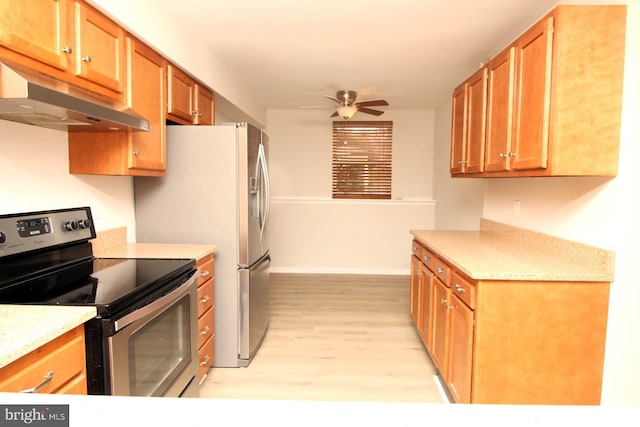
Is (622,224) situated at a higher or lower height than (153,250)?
higher

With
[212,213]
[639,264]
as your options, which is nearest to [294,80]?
[212,213]

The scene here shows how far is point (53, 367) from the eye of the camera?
3.72 ft

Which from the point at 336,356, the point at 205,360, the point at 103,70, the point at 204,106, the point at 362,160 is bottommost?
the point at 336,356

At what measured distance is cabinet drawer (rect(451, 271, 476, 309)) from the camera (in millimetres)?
1882

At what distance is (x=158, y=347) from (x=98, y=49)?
1.45 metres

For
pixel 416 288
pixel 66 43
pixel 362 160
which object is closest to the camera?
pixel 66 43

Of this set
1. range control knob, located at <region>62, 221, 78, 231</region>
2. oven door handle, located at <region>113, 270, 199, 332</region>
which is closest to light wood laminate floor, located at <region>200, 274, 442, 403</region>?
oven door handle, located at <region>113, 270, 199, 332</region>

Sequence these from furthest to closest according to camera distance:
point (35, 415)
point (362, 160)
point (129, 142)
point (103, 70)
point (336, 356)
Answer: point (362, 160) < point (336, 356) < point (129, 142) < point (103, 70) < point (35, 415)

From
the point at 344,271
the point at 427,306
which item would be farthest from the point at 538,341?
the point at 344,271

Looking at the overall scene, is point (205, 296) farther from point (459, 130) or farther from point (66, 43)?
point (459, 130)

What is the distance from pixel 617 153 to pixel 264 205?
7.38ft

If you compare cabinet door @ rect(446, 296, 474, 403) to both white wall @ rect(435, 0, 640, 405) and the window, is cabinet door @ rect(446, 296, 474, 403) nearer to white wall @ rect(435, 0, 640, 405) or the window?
white wall @ rect(435, 0, 640, 405)

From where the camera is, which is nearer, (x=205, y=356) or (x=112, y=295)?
(x=112, y=295)

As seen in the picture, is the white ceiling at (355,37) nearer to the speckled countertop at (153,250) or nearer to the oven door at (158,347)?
the speckled countertop at (153,250)
